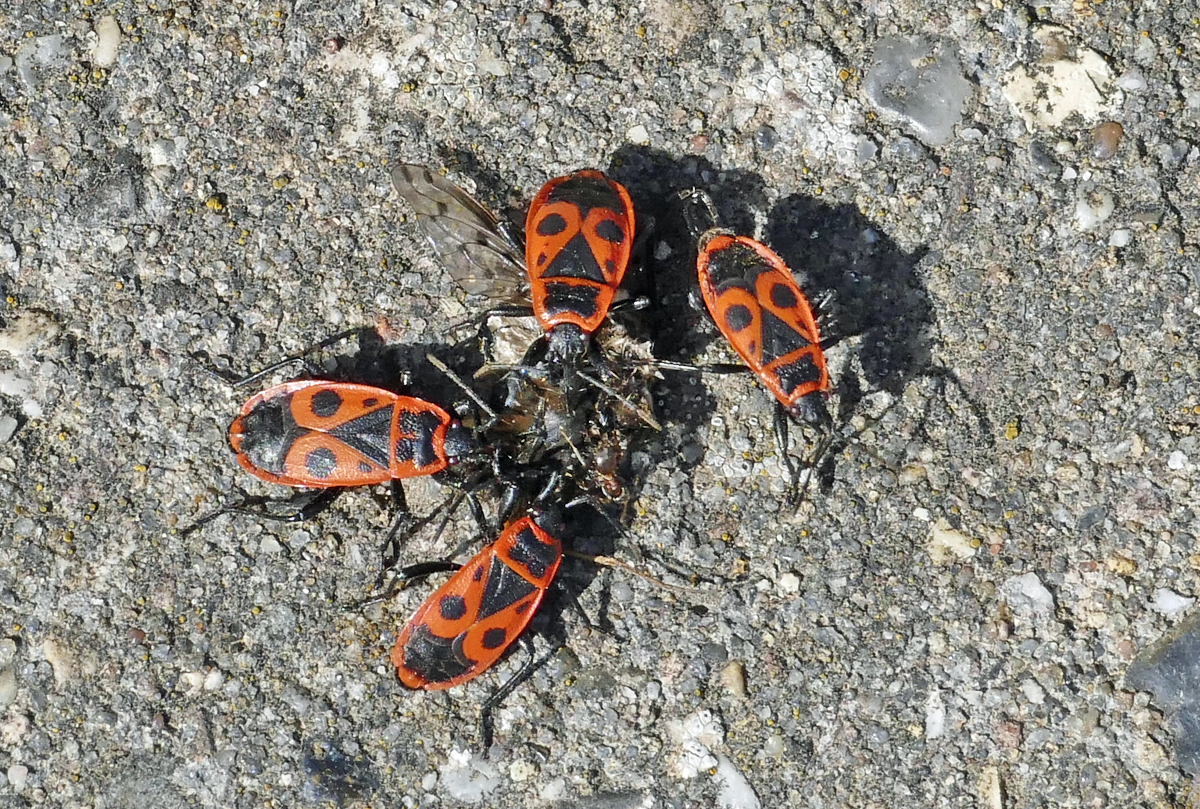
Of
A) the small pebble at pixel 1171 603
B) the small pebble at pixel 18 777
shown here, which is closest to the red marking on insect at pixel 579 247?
the small pebble at pixel 1171 603

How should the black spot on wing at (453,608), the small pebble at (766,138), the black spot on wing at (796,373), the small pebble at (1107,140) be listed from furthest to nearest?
the small pebble at (766,138)
the small pebble at (1107,140)
the black spot on wing at (453,608)
the black spot on wing at (796,373)

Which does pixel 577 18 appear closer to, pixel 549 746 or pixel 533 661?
pixel 533 661

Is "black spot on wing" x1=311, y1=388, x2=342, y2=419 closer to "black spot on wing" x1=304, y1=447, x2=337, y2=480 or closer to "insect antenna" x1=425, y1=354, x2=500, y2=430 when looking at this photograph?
"black spot on wing" x1=304, y1=447, x2=337, y2=480

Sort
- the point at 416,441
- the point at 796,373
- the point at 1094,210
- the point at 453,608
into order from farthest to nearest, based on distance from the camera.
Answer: the point at 1094,210 → the point at 416,441 → the point at 453,608 → the point at 796,373

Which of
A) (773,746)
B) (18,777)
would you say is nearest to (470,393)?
(773,746)

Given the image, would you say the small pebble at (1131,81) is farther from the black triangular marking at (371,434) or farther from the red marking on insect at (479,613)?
the black triangular marking at (371,434)

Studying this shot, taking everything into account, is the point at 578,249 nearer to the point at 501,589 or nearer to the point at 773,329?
the point at 773,329

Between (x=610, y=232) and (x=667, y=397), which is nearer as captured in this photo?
(x=610, y=232)
